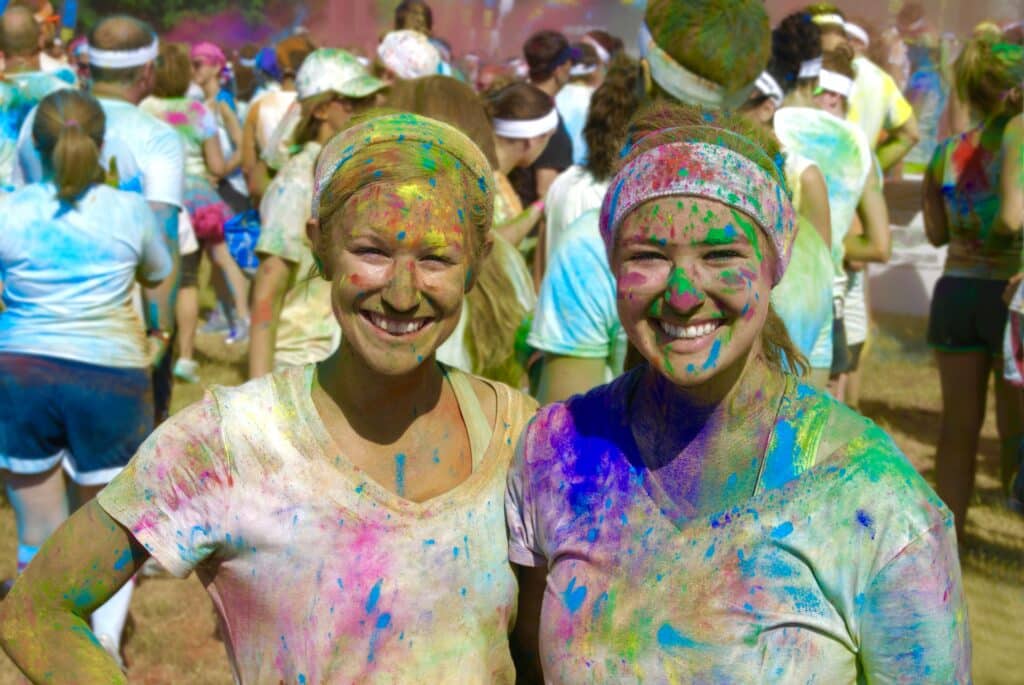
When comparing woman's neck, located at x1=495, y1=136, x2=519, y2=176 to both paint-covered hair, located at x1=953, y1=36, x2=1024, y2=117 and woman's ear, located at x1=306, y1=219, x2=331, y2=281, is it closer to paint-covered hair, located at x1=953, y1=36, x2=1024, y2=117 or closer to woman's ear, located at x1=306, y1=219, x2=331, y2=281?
paint-covered hair, located at x1=953, y1=36, x2=1024, y2=117

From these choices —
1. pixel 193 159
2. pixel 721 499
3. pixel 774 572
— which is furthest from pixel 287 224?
pixel 193 159

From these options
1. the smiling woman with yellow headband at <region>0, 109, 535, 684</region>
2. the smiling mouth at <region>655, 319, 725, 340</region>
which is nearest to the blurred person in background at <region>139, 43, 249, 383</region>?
the smiling woman with yellow headband at <region>0, 109, 535, 684</region>

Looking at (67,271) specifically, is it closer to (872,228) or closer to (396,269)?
(396,269)

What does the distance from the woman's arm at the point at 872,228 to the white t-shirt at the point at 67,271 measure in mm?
2746

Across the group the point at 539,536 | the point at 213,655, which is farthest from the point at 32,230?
the point at 539,536

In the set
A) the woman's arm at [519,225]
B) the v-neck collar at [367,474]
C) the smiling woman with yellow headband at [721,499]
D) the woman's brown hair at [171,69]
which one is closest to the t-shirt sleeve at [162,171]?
the woman's arm at [519,225]

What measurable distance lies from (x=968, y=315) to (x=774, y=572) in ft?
13.0

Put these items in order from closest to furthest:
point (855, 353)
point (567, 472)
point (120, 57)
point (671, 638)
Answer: point (671, 638), point (567, 472), point (120, 57), point (855, 353)

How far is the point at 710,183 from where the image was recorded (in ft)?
6.17

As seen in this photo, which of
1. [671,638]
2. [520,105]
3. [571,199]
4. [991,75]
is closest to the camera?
[671,638]

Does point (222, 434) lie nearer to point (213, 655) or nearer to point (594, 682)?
point (594, 682)

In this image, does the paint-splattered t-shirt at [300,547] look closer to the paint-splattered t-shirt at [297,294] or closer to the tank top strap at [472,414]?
the tank top strap at [472,414]

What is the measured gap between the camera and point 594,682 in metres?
1.92

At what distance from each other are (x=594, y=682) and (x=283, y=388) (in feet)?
2.40
